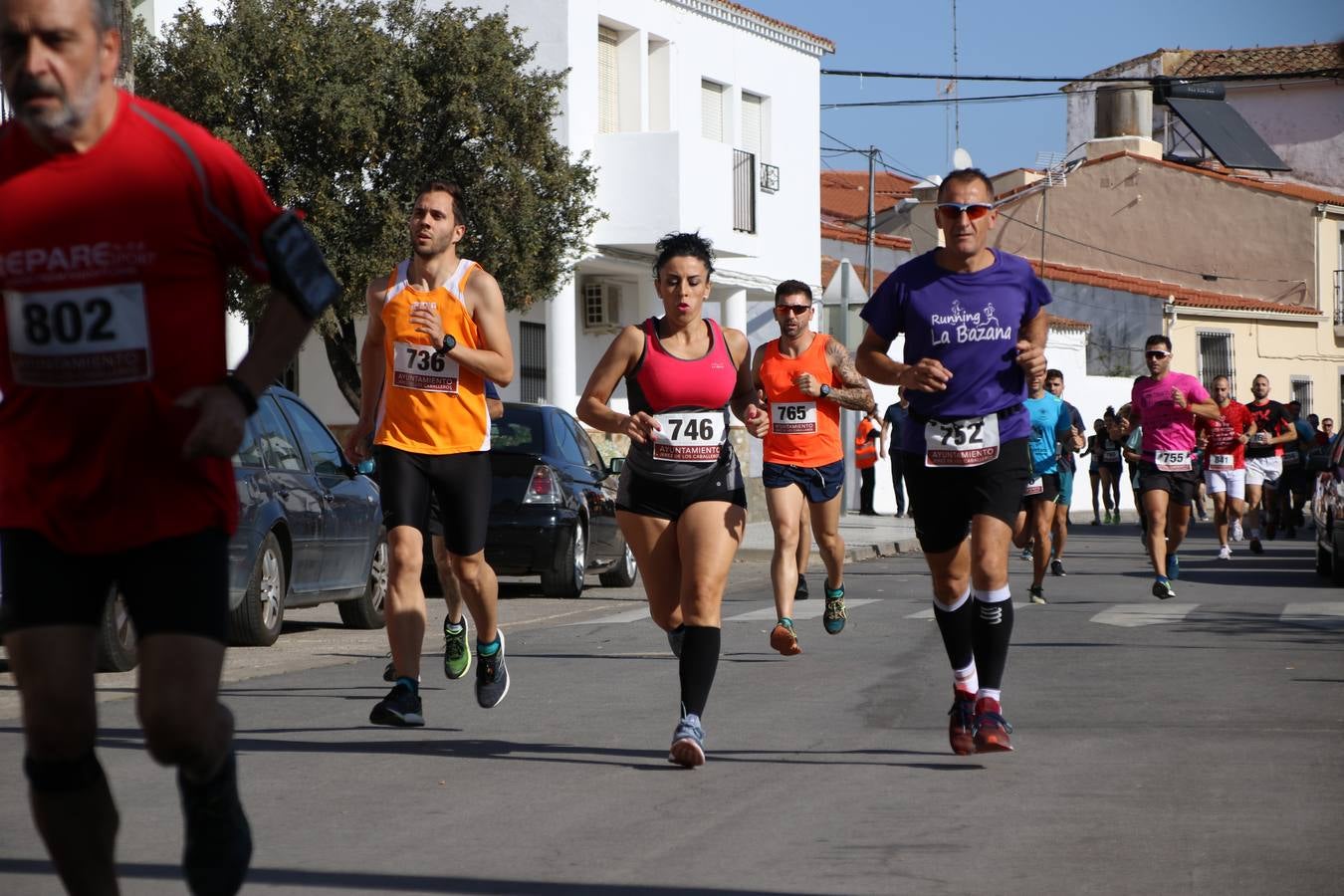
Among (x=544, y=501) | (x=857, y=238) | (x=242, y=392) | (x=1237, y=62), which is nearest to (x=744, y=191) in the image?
(x=857, y=238)

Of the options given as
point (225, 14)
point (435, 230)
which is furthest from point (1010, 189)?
point (435, 230)

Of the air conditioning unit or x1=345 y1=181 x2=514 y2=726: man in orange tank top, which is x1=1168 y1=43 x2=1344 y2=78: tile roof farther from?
x1=345 y1=181 x2=514 y2=726: man in orange tank top

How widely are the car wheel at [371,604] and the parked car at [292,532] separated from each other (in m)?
0.01

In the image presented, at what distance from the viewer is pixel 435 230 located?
829cm

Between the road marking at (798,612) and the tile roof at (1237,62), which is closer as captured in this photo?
the road marking at (798,612)

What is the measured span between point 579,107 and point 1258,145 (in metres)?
32.8

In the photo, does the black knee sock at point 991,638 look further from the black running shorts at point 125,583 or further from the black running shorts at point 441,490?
the black running shorts at point 125,583

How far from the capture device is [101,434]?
376 cm

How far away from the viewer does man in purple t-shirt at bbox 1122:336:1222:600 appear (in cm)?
1563

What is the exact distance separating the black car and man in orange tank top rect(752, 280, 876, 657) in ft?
11.2

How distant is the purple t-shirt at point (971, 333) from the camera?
7.51 m

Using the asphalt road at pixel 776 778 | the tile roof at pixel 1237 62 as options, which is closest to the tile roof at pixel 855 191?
the tile roof at pixel 1237 62

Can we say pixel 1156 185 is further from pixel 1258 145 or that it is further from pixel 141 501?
pixel 141 501

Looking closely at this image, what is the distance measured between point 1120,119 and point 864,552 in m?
40.0
